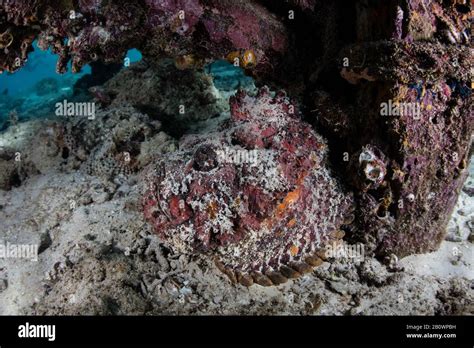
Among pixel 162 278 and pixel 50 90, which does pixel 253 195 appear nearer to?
pixel 162 278

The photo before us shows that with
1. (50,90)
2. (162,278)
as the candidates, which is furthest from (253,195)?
(50,90)

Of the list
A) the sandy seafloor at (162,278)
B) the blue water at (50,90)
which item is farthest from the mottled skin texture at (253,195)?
the blue water at (50,90)

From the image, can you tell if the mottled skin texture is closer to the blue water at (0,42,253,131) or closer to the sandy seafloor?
the sandy seafloor

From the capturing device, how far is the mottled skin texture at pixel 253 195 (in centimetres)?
255

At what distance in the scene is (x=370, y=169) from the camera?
8.78ft

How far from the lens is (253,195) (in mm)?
2547

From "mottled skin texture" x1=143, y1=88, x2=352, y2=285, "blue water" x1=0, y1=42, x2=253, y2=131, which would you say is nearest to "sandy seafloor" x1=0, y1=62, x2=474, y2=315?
"mottled skin texture" x1=143, y1=88, x2=352, y2=285

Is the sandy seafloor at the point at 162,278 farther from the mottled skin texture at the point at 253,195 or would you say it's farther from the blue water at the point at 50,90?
the blue water at the point at 50,90

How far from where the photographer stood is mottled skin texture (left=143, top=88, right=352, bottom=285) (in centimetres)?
255

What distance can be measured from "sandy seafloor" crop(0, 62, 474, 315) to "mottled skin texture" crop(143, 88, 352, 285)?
0.81 feet

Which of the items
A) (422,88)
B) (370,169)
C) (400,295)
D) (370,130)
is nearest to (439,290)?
(400,295)

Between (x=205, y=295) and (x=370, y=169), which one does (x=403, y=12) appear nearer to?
(x=370, y=169)

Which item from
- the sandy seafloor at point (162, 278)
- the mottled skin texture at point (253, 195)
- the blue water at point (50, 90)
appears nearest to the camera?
the mottled skin texture at point (253, 195)

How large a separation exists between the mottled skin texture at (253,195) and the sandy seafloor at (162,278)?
0.81 feet
